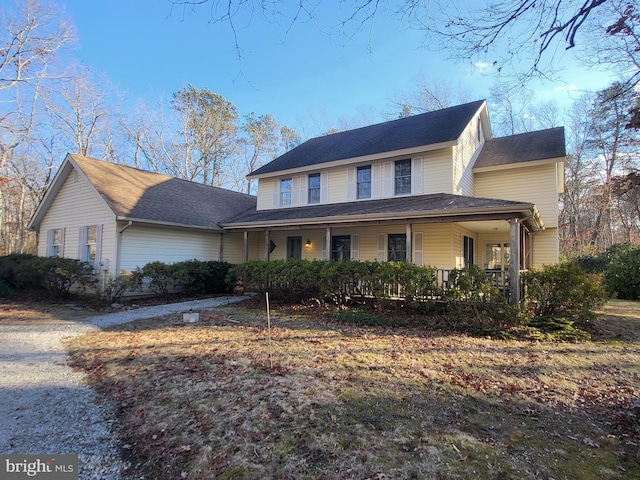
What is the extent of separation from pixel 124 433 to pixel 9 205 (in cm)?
3875

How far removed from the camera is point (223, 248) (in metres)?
15.4

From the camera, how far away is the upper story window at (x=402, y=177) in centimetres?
1273

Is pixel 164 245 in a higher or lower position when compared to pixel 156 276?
higher

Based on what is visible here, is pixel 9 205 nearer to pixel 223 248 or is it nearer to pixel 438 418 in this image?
pixel 223 248

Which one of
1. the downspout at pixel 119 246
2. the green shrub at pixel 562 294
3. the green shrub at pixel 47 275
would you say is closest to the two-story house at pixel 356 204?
the downspout at pixel 119 246

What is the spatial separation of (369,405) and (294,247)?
12.1m

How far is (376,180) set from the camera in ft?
43.5

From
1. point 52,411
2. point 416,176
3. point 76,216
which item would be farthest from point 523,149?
point 76,216

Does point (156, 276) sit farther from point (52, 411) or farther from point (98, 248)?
point (52, 411)

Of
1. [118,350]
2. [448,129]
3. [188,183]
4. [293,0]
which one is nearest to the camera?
[293,0]

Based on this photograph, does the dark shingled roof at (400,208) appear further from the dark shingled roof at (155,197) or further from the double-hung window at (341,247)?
the dark shingled roof at (155,197)

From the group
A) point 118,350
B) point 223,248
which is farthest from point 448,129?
point 118,350

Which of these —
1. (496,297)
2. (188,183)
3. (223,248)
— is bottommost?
(496,297)

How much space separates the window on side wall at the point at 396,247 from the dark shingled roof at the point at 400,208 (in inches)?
59.8
